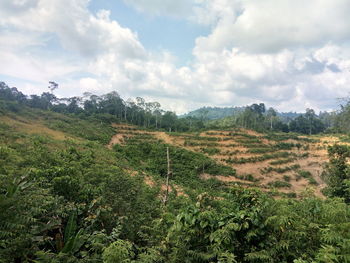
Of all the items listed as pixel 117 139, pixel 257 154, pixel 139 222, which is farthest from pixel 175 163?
pixel 139 222

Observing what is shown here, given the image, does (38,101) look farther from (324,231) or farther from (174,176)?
(324,231)

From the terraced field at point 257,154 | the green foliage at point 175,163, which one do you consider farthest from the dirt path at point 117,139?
the green foliage at point 175,163

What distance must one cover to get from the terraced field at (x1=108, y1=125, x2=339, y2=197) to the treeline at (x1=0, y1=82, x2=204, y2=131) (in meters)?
11.3

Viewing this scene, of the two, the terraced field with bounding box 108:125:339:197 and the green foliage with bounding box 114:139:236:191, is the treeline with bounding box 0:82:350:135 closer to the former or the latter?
the terraced field with bounding box 108:125:339:197

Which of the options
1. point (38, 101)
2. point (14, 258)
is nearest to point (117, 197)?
point (14, 258)

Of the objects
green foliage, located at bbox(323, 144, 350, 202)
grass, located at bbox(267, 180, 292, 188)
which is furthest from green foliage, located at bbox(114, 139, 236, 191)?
green foliage, located at bbox(323, 144, 350, 202)

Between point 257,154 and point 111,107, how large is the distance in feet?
122

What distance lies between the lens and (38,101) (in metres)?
55.8

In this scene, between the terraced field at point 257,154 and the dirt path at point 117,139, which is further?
the dirt path at point 117,139

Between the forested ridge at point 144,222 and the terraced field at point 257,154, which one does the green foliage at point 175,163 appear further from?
the forested ridge at point 144,222

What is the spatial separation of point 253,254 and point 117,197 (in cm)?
343

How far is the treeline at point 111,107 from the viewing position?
52.7 metres

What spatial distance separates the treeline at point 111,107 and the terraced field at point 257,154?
1131cm

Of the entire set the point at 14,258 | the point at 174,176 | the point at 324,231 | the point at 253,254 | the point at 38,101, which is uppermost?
the point at 38,101
